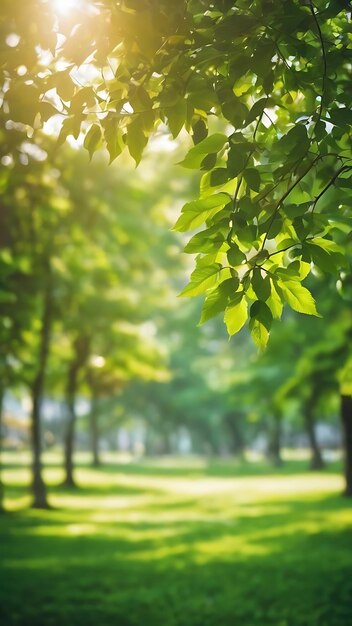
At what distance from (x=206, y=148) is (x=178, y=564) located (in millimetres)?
8660

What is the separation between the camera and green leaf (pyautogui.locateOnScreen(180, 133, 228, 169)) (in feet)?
8.12

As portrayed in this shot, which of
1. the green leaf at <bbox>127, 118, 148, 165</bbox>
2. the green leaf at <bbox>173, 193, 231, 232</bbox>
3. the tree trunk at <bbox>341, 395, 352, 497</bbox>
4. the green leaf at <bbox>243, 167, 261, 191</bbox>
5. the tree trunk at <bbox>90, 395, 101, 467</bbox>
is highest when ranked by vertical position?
the tree trunk at <bbox>90, 395, 101, 467</bbox>

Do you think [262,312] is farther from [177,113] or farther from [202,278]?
[177,113]

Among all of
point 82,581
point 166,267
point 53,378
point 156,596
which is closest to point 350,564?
point 156,596

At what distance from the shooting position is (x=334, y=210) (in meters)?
2.85

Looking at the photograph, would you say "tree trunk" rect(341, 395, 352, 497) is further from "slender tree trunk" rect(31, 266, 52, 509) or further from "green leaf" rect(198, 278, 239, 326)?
"green leaf" rect(198, 278, 239, 326)

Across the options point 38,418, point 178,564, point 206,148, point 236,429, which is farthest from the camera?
point 236,429

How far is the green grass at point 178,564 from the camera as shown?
22.2 ft

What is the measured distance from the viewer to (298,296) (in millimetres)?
2535

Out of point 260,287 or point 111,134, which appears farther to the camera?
point 111,134

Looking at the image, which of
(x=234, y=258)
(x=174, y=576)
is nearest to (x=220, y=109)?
(x=234, y=258)

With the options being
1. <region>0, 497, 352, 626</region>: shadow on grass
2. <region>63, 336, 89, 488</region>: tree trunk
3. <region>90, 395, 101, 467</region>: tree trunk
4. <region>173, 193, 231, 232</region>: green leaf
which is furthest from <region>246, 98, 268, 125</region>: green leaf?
<region>90, 395, 101, 467</region>: tree trunk

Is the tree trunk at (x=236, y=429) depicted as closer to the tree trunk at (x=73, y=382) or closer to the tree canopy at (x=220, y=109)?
the tree trunk at (x=73, y=382)

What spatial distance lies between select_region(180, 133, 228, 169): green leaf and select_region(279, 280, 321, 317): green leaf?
0.61 metres
